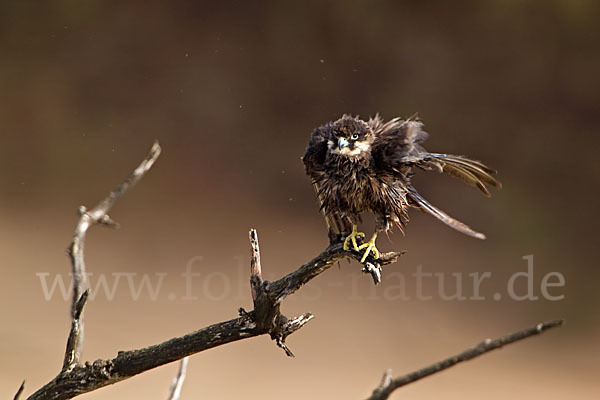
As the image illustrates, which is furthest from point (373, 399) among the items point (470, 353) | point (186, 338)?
point (186, 338)

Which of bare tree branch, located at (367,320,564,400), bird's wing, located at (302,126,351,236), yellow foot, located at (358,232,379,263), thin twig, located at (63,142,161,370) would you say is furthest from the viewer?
bird's wing, located at (302,126,351,236)

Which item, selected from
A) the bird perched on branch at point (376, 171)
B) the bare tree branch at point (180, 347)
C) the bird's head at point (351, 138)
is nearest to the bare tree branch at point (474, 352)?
the bare tree branch at point (180, 347)

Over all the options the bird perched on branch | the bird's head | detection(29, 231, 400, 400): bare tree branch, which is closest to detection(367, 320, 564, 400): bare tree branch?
detection(29, 231, 400, 400): bare tree branch

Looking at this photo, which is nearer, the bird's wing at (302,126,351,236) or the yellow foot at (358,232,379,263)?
the yellow foot at (358,232,379,263)

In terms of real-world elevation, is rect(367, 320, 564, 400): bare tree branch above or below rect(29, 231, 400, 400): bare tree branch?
below

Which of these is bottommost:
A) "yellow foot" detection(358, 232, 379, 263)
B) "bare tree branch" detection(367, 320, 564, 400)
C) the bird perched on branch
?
"bare tree branch" detection(367, 320, 564, 400)

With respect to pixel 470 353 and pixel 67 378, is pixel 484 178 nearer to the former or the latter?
pixel 470 353

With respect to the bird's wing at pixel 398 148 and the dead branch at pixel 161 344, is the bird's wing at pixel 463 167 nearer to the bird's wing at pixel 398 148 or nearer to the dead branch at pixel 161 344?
the bird's wing at pixel 398 148

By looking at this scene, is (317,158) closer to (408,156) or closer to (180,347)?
(408,156)

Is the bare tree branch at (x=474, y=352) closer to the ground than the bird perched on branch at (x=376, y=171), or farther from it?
closer to the ground

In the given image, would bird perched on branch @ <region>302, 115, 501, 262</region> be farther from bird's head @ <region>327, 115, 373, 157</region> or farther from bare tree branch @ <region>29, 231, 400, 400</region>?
bare tree branch @ <region>29, 231, 400, 400</region>
